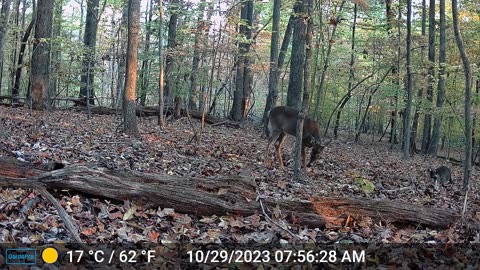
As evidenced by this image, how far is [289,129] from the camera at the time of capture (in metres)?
11.2

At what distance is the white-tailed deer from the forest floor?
0.47 m

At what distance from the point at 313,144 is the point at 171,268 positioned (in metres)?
7.45

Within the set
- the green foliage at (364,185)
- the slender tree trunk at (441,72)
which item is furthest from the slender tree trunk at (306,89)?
the slender tree trunk at (441,72)

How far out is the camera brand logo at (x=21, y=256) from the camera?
11.8ft

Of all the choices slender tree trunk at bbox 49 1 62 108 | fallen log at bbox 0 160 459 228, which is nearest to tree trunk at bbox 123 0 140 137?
slender tree trunk at bbox 49 1 62 108

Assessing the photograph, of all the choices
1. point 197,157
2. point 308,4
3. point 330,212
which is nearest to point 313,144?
point 197,157

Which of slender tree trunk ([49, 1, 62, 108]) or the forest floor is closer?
the forest floor

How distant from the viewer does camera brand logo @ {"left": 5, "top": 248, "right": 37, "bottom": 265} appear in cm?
359

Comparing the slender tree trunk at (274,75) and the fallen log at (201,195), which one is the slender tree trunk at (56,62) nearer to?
the slender tree trunk at (274,75)

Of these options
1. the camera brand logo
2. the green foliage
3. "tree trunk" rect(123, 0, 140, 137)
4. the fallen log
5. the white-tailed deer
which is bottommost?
the green foliage

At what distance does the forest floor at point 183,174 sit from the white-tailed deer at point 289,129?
0.47 m

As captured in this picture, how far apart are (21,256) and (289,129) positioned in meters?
8.15

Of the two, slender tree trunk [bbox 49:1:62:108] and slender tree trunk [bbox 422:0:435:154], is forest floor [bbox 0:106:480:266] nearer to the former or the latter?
slender tree trunk [bbox 49:1:62:108]

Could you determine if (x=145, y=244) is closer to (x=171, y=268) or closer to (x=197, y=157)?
(x=171, y=268)
